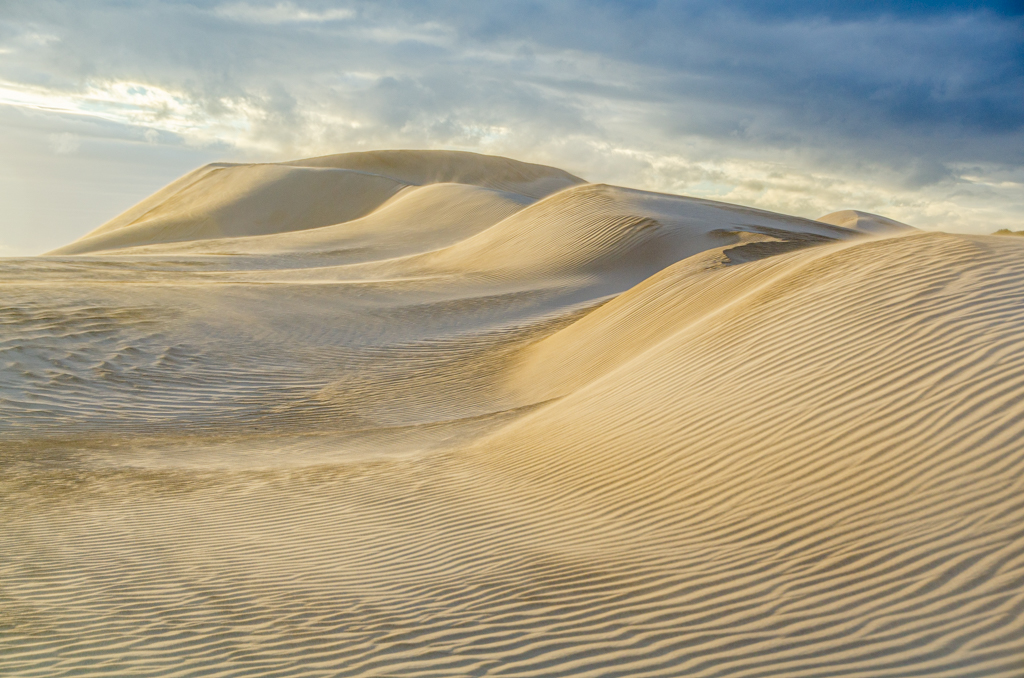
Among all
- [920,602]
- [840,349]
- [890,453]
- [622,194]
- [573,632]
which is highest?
[622,194]

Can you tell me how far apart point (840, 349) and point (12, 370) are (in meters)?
10.6

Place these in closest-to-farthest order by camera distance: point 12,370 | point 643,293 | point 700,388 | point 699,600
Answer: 1. point 699,600
2. point 700,388
3. point 12,370
4. point 643,293

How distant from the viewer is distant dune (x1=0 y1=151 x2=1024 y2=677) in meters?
4.29

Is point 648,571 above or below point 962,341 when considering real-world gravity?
below

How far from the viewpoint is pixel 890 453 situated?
5516mm

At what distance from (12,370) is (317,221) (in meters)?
36.9

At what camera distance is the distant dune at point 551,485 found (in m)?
4.29

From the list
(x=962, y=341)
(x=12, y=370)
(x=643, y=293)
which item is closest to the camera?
(x=962, y=341)

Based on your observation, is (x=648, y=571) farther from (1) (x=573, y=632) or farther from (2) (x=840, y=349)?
(2) (x=840, y=349)

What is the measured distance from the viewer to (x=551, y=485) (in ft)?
23.7

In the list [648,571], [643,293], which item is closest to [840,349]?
[648,571]

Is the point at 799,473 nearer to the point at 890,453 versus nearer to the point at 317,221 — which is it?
the point at 890,453

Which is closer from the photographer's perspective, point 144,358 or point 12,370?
point 12,370

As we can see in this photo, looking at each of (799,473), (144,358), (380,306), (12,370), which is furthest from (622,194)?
(799,473)
